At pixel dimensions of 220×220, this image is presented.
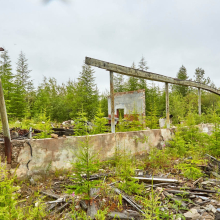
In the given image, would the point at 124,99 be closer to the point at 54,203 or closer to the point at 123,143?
the point at 123,143

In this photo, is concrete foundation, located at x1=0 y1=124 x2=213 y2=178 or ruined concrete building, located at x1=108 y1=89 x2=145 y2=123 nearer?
concrete foundation, located at x1=0 y1=124 x2=213 y2=178

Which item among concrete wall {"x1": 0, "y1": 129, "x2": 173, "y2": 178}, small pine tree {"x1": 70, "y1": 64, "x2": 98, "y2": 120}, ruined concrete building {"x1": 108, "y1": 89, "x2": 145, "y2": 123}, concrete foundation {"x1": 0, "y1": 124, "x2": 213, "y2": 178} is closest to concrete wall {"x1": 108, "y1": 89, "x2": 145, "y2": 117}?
ruined concrete building {"x1": 108, "y1": 89, "x2": 145, "y2": 123}

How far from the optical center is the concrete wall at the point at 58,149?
327cm

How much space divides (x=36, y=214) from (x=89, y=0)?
267 cm

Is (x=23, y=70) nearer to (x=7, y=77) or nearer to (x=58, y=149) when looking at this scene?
(x=7, y=77)

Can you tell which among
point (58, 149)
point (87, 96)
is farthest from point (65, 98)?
point (58, 149)

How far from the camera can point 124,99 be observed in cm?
1474

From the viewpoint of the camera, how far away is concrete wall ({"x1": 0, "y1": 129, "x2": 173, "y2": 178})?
327 centimetres

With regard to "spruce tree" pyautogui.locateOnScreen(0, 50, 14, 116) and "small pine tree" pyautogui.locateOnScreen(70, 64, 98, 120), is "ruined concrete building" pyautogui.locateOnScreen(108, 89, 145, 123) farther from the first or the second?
"spruce tree" pyautogui.locateOnScreen(0, 50, 14, 116)

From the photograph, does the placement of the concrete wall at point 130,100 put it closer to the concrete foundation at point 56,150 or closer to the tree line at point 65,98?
the tree line at point 65,98

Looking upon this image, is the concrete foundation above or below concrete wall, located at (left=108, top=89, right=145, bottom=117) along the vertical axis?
below

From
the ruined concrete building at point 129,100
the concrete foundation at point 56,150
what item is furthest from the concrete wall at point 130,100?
the concrete foundation at point 56,150

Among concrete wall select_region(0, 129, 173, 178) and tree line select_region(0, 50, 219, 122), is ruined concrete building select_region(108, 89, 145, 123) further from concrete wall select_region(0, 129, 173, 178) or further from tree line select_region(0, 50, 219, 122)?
concrete wall select_region(0, 129, 173, 178)

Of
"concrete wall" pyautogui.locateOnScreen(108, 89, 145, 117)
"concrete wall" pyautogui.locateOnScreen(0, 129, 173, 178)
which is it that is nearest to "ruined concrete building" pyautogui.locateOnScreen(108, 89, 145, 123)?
"concrete wall" pyautogui.locateOnScreen(108, 89, 145, 117)
